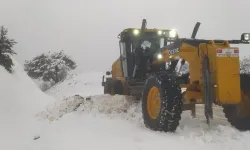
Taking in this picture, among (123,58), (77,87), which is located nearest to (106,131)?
(123,58)

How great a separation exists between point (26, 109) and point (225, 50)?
661cm

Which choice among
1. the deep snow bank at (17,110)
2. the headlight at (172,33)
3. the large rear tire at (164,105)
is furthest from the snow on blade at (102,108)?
the headlight at (172,33)

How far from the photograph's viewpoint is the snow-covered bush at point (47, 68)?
47.7 meters

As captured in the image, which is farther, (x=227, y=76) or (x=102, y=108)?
(x=102, y=108)

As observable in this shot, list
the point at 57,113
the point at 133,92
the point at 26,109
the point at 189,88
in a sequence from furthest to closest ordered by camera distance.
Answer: the point at 26,109 < the point at 133,92 < the point at 57,113 < the point at 189,88

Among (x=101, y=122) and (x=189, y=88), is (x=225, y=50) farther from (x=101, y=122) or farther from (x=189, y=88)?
(x=101, y=122)

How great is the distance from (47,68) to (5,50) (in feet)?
117

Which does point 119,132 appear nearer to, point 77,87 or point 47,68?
point 77,87

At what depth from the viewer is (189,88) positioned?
6.28m

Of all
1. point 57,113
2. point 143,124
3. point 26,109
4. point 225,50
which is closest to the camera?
point 225,50

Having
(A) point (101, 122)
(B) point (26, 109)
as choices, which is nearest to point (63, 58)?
(B) point (26, 109)

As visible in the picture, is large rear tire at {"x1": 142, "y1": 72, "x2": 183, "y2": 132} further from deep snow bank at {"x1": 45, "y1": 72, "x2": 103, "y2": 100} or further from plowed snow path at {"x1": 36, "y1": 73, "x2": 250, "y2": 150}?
deep snow bank at {"x1": 45, "y1": 72, "x2": 103, "y2": 100}

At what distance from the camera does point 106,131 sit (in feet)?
20.2

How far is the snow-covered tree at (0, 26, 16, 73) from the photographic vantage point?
477 inches
